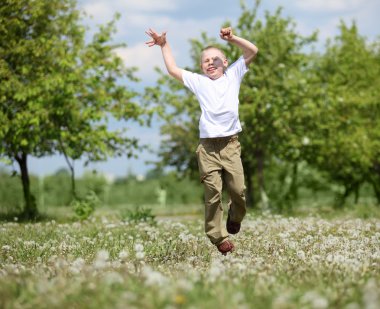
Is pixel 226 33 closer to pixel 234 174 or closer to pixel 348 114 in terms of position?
pixel 234 174

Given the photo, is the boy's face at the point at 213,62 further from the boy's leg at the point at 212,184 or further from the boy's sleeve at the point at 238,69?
the boy's leg at the point at 212,184

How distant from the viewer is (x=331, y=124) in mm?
25516

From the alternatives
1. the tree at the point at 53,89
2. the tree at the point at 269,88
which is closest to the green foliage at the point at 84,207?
the tree at the point at 53,89

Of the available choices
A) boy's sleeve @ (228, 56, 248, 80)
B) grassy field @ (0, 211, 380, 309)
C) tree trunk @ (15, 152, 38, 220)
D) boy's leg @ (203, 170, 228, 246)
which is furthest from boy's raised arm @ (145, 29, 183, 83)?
tree trunk @ (15, 152, 38, 220)

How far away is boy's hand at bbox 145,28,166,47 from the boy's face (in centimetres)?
63

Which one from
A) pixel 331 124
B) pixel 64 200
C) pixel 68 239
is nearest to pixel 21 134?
pixel 68 239

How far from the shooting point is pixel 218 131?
736cm

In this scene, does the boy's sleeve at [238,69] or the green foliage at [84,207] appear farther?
the green foliage at [84,207]

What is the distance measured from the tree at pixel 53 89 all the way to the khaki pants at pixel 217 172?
9.99 meters

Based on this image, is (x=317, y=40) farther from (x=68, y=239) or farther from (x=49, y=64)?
(x=68, y=239)

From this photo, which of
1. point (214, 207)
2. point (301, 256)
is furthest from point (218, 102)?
point (301, 256)

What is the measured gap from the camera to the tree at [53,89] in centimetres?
1719

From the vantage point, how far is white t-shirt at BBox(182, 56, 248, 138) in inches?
291

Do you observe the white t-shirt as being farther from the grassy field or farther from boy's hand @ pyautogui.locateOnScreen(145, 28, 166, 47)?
the grassy field
